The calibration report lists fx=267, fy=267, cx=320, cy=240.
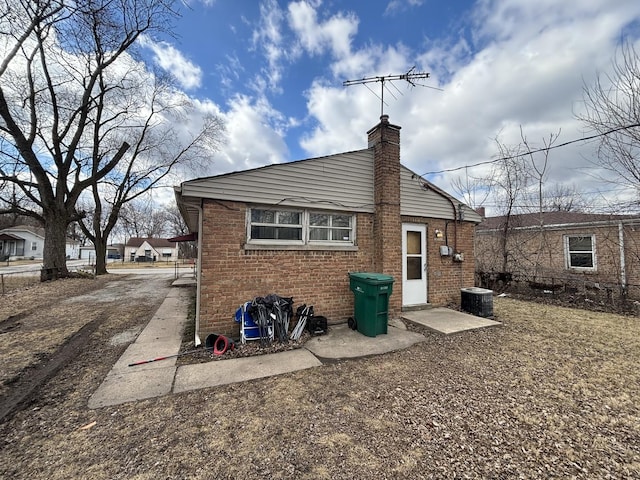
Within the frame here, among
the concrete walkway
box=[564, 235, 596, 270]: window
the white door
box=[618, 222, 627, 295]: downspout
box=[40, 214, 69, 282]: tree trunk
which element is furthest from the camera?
box=[40, 214, 69, 282]: tree trunk

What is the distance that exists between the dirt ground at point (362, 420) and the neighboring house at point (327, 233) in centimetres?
189

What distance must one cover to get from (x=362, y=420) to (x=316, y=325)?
2.65m

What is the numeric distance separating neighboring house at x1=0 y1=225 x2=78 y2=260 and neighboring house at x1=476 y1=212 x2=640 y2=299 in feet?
187

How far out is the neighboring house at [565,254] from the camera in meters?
9.55

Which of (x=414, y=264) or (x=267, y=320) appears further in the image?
(x=414, y=264)

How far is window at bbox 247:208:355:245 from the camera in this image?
5.35m

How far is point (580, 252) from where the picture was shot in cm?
1096

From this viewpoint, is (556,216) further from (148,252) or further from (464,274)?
(148,252)

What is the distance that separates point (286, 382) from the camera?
3.50m

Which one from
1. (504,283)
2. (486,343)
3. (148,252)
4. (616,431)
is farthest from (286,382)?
(148,252)

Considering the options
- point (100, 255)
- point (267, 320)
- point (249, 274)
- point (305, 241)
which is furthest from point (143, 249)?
point (267, 320)

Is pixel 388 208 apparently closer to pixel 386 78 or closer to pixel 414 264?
pixel 414 264

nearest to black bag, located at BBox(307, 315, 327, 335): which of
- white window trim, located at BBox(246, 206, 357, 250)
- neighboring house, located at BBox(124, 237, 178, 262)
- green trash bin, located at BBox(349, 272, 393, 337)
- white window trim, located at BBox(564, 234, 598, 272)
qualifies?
green trash bin, located at BBox(349, 272, 393, 337)

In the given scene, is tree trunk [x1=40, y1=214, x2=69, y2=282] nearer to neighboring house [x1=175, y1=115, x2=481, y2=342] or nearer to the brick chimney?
neighboring house [x1=175, y1=115, x2=481, y2=342]
